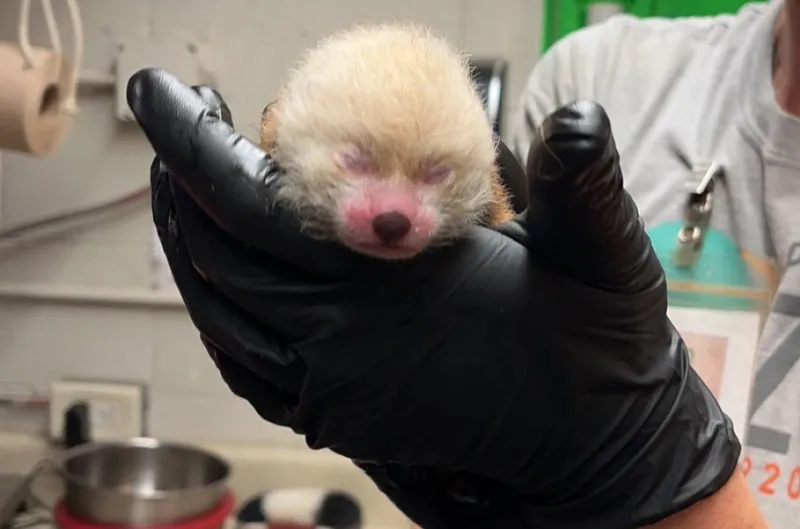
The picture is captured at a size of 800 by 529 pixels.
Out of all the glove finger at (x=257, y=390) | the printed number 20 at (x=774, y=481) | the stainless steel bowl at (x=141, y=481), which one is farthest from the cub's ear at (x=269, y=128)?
the stainless steel bowl at (x=141, y=481)

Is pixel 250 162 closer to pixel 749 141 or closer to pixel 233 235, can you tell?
pixel 233 235

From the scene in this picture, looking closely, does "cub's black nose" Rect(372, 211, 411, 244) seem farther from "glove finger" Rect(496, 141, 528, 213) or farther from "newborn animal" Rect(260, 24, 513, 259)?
"glove finger" Rect(496, 141, 528, 213)

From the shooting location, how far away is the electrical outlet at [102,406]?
55.4 inches

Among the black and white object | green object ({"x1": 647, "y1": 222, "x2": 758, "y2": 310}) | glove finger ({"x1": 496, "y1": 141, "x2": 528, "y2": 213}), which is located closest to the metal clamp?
green object ({"x1": 647, "y1": 222, "x2": 758, "y2": 310})

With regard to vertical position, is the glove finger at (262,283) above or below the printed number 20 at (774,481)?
above

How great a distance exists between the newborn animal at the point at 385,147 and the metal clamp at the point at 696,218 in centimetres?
31

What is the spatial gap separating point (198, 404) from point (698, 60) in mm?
930

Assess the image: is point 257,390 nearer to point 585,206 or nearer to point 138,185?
point 585,206

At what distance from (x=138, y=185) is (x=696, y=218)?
34.3 inches

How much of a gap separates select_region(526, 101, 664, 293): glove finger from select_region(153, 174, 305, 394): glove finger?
6.8 inches

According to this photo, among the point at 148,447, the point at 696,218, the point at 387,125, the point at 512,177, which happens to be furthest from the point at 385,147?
the point at 148,447

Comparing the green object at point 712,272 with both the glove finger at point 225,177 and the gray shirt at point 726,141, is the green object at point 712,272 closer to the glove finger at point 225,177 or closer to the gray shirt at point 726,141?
the gray shirt at point 726,141

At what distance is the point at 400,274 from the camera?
53 centimetres

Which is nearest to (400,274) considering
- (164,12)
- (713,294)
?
(713,294)
